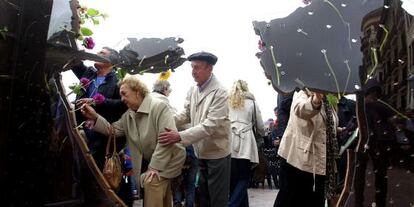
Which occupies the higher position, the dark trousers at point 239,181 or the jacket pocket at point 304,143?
the jacket pocket at point 304,143

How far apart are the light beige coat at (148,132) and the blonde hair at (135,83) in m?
0.07

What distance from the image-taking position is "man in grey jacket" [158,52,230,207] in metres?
3.95

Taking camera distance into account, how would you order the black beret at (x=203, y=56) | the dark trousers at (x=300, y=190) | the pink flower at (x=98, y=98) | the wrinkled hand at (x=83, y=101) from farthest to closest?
the black beret at (x=203, y=56), the dark trousers at (x=300, y=190), the pink flower at (x=98, y=98), the wrinkled hand at (x=83, y=101)

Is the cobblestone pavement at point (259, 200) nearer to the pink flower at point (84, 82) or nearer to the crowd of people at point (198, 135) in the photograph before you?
the crowd of people at point (198, 135)

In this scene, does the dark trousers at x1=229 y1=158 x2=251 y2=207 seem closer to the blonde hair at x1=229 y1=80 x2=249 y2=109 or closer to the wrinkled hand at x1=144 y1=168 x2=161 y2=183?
the blonde hair at x1=229 y1=80 x2=249 y2=109

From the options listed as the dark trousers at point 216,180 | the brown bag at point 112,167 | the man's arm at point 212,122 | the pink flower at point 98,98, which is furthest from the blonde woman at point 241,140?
the pink flower at point 98,98

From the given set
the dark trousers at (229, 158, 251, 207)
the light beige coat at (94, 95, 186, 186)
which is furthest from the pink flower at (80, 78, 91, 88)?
the dark trousers at (229, 158, 251, 207)

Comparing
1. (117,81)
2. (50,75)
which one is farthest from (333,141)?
(50,75)

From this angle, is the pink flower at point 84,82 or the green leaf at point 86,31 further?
the pink flower at point 84,82

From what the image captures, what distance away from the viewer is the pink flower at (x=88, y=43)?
276cm

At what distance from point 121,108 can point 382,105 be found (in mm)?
2377

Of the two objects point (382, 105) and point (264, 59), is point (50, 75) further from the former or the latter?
point (382, 105)

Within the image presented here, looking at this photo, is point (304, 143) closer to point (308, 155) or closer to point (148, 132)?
point (308, 155)

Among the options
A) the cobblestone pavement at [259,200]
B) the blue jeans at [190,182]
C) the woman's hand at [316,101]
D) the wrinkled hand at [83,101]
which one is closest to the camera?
the woman's hand at [316,101]
